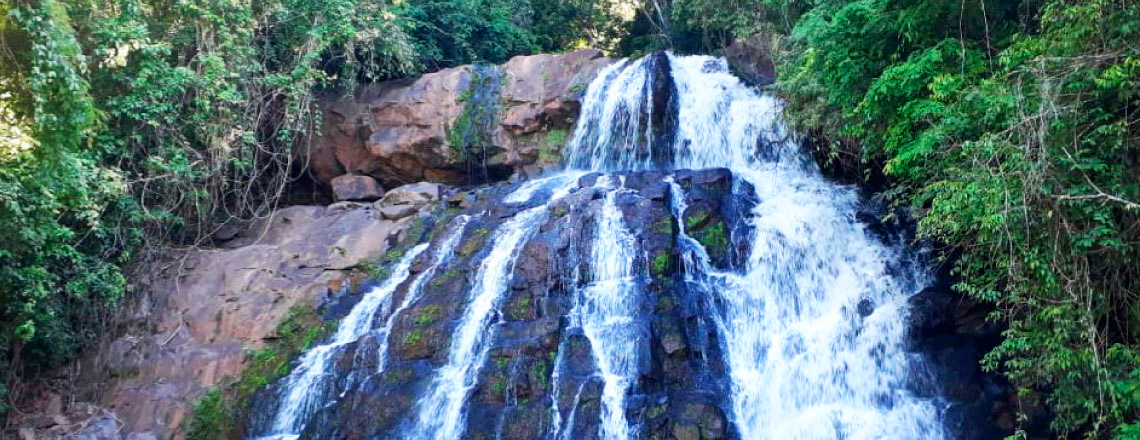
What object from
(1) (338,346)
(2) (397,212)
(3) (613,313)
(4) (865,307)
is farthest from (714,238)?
(2) (397,212)

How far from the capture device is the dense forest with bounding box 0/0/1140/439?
7.54 m


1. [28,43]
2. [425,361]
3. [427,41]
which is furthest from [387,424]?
[427,41]

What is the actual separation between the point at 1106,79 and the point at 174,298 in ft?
40.4

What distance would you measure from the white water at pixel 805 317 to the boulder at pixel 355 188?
6291mm

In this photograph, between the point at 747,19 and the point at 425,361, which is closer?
the point at 425,361

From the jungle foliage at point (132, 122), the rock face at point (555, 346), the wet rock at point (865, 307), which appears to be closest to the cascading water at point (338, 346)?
the rock face at point (555, 346)

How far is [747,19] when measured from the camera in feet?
58.4

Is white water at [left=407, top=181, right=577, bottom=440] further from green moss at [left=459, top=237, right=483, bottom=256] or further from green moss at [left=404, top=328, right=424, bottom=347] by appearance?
green moss at [left=404, top=328, right=424, bottom=347]

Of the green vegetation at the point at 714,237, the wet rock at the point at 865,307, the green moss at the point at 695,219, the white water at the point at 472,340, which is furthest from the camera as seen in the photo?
the green moss at the point at 695,219

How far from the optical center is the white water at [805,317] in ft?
30.4

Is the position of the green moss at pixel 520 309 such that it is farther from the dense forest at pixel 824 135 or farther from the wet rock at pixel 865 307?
the dense forest at pixel 824 135

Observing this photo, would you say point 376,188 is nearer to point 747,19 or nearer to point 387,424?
point 387,424

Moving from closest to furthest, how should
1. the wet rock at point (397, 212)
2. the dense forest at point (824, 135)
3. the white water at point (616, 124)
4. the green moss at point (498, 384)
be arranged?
the dense forest at point (824, 135), the green moss at point (498, 384), the wet rock at point (397, 212), the white water at point (616, 124)

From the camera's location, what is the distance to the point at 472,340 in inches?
424
